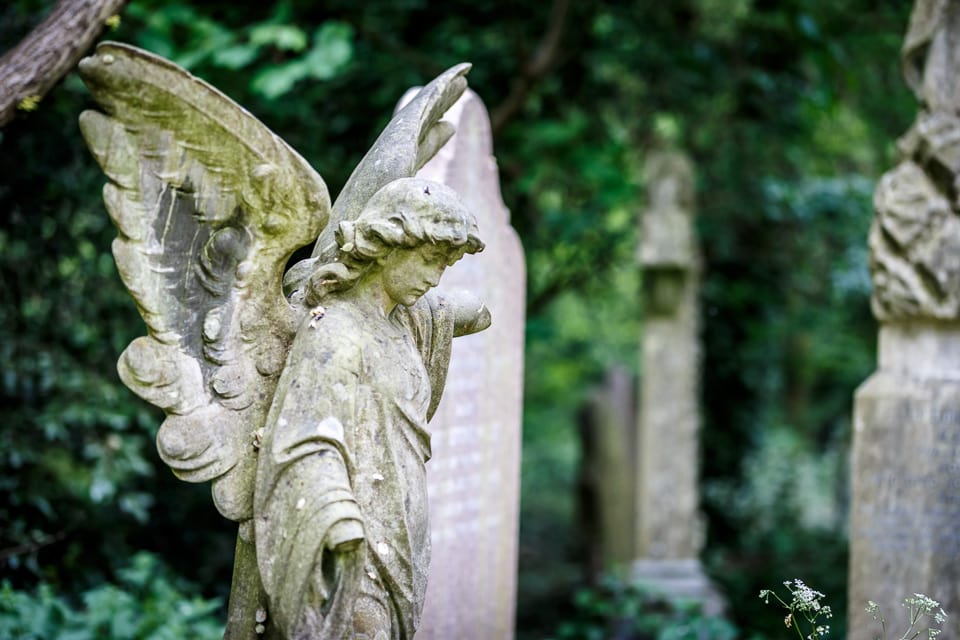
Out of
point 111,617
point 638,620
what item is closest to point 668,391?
point 638,620

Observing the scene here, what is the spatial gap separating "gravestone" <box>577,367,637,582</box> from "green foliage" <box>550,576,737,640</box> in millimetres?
888

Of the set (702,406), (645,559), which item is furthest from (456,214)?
(702,406)

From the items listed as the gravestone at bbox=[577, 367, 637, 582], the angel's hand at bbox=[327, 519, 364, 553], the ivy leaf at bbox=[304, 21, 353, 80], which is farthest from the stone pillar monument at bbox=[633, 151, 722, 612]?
the angel's hand at bbox=[327, 519, 364, 553]

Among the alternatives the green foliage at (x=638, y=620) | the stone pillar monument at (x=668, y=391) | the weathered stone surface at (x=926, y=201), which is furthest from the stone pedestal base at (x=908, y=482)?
the stone pillar monument at (x=668, y=391)

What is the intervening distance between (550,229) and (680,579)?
241 cm

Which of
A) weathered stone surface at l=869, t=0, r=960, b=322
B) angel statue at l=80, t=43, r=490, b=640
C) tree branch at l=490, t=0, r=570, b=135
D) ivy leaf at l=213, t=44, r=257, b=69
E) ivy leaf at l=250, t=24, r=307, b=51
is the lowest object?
angel statue at l=80, t=43, r=490, b=640

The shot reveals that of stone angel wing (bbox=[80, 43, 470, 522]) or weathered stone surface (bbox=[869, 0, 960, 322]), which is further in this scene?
weathered stone surface (bbox=[869, 0, 960, 322])

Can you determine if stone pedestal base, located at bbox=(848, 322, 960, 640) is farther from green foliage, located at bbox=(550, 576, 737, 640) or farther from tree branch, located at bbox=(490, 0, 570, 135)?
tree branch, located at bbox=(490, 0, 570, 135)

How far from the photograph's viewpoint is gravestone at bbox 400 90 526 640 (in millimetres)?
4707

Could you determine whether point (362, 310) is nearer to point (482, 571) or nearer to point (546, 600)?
point (482, 571)

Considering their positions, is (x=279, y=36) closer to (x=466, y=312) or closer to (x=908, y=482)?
(x=466, y=312)

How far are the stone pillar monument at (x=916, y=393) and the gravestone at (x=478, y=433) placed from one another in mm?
1491

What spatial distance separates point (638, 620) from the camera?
21.7ft

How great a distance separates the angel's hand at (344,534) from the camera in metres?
2.60
